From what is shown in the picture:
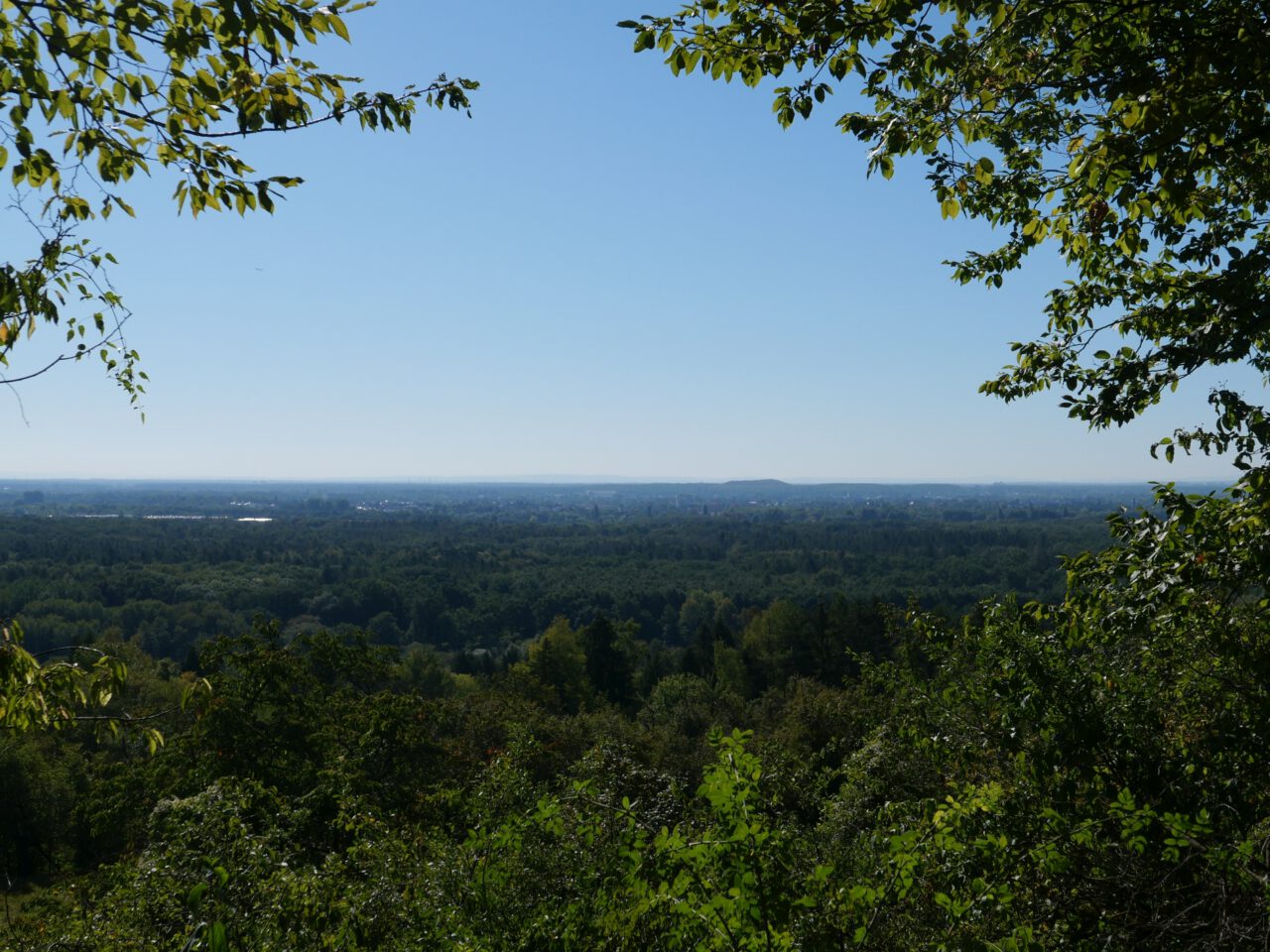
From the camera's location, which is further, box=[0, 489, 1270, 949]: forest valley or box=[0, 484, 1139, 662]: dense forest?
box=[0, 484, 1139, 662]: dense forest

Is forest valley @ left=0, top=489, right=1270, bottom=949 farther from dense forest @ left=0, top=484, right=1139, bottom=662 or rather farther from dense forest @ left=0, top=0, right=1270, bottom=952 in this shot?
dense forest @ left=0, top=484, right=1139, bottom=662

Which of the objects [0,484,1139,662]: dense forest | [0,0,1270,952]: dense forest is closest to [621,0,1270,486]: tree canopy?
[0,0,1270,952]: dense forest

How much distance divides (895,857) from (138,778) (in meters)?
19.0

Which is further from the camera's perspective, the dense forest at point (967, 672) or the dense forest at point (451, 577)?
the dense forest at point (451, 577)

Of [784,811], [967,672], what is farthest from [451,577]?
[967,672]

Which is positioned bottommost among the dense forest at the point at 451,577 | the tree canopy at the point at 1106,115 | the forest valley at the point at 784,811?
the dense forest at the point at 451,577

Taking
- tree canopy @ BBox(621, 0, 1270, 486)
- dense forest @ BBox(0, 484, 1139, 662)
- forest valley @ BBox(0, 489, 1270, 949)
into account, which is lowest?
dense forest @ BBox(0, 484, 1139, 662)

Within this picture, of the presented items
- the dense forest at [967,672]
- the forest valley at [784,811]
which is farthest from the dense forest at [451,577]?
the dense forest at [967,672]

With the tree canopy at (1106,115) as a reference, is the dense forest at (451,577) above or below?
below

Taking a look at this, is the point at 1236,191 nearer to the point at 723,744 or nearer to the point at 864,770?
the point at 723,744

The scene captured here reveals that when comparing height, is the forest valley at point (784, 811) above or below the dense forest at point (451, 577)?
above

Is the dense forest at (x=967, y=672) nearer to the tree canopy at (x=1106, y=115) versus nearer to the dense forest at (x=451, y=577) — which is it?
the tree canopy at (x=1106, y=115)

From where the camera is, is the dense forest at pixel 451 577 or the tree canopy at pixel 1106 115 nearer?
the tree canopy at pixel 1106 115

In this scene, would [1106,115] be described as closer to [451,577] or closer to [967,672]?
[967,672]
